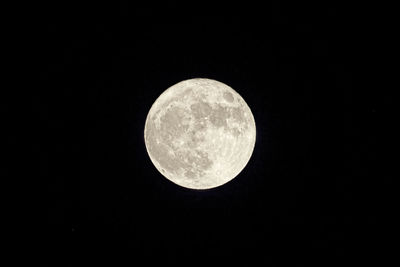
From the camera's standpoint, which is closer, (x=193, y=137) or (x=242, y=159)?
(x=193, y=137)

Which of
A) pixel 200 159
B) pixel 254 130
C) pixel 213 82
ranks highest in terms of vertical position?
pixel 213 82

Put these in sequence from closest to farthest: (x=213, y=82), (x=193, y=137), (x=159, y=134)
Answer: (x=193, y=137)
(x=159, y=134)
(x=213, y=82)

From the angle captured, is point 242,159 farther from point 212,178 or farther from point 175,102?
point 175,102

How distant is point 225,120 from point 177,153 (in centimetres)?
78

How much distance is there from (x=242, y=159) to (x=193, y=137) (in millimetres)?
950

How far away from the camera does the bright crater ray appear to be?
4.55 meters

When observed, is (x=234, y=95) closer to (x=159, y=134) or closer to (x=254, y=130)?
(x=254, y=130)

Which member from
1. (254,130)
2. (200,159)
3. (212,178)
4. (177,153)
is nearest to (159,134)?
(177,153)

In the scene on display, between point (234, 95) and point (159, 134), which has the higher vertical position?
point (234, 95)

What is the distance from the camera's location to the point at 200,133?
4.50 meters

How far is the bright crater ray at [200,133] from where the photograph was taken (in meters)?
4.55

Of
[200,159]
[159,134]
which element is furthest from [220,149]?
[159,134]

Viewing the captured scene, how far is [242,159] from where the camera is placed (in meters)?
5.07

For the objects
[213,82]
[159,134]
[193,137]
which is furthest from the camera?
[213,82]
